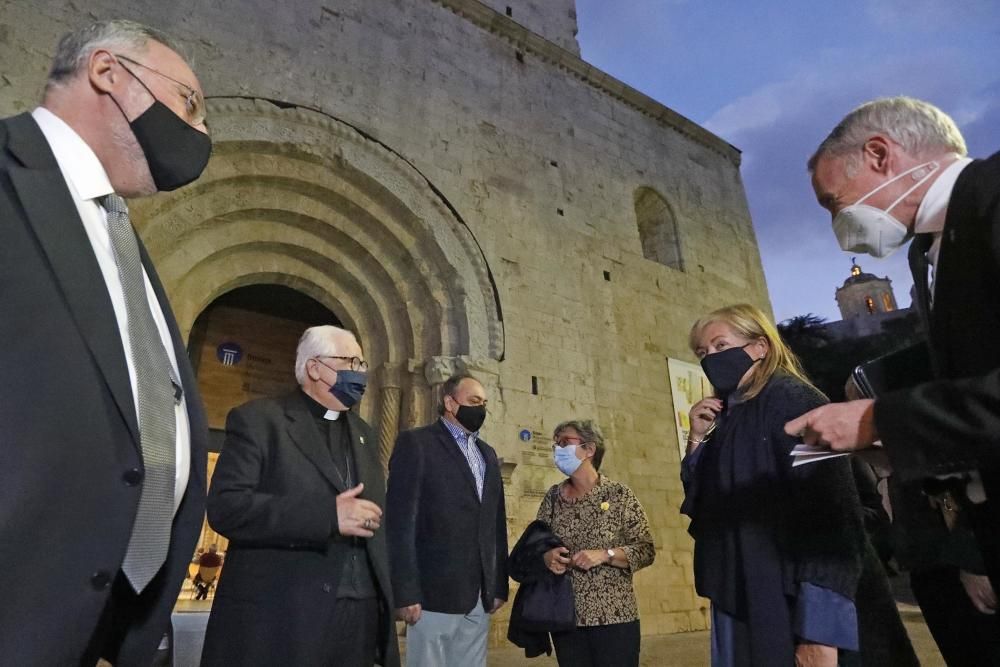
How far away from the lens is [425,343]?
571cm

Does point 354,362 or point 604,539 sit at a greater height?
point 354,362

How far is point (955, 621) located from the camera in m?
1.65

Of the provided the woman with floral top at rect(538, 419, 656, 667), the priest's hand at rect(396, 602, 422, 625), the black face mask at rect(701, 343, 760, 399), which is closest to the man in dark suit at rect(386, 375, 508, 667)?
the priest's hand at rect(396, 602, 422, 625)

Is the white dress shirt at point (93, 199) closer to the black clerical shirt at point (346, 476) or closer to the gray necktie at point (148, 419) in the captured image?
the gray necktie at point (148, 419)

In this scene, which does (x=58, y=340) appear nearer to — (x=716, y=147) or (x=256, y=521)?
(x=256, y=521)

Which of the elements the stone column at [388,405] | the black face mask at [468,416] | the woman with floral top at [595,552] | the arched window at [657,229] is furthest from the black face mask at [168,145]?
the arched window at [657,229]

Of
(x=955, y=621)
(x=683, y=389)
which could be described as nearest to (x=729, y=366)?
(x=955, y=621)

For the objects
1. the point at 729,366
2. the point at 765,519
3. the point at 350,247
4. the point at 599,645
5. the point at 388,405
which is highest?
the point at 350,247

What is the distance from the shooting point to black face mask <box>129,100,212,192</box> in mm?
1210

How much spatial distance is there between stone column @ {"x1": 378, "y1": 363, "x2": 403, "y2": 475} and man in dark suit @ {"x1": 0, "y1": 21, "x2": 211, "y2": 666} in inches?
165

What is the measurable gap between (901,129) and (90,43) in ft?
6.00

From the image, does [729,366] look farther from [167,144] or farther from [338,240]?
[338,240]

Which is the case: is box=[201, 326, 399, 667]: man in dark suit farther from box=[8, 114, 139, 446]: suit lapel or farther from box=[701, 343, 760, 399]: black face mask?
box=[701, 343, 760, 399]: black face mask

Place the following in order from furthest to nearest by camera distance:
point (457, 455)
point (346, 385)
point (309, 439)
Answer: point (457, 455), point (346, 385), point (309, 439)
